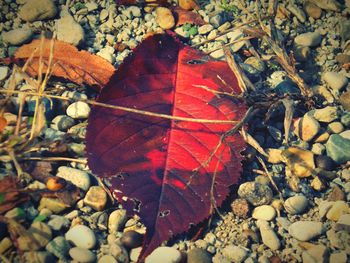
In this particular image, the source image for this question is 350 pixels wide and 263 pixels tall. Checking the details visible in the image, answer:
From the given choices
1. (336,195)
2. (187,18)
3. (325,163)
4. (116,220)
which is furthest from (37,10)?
(336,195)

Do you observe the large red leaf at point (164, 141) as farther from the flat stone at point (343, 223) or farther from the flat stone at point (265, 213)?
the flat stone at point (343, 223)

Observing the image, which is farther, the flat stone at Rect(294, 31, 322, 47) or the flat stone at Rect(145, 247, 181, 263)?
the flat stone at Rect(294, 31, 322, 47)

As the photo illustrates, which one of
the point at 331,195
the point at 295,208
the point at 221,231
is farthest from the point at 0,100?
the point at 331,195

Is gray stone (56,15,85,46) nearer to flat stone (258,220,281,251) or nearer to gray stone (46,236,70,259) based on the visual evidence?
gray stone (46,236,70,259)

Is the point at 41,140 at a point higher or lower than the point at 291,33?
lower

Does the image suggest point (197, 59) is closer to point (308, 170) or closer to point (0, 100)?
point (308, 170)

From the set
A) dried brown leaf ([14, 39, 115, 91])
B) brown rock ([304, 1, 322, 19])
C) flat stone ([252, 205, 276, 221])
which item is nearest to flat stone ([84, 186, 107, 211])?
dried brown leaf ([14, 39, 115, 91])
